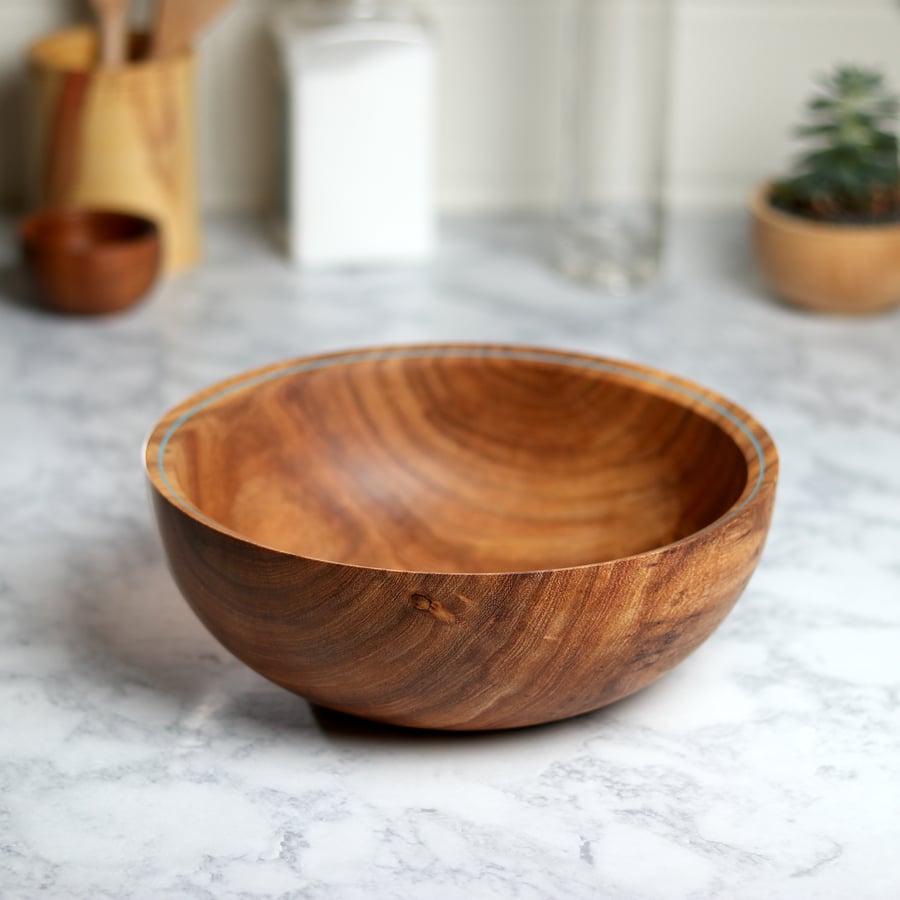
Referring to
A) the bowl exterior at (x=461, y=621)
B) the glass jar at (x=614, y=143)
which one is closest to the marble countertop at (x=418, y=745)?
the bowl exterior at (x=461, y=621)

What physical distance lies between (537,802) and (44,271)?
0.61 meters

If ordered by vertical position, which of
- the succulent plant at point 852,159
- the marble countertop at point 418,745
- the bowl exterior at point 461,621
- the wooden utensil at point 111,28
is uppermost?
the wooden utensil at point 111,28

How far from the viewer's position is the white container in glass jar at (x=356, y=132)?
1062 mm

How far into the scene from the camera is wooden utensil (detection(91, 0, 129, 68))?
107 cm

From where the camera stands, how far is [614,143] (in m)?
1.17

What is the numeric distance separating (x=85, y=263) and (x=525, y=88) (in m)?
0.41

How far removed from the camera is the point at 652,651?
0.53 m

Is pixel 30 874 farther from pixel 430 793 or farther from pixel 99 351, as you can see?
pixel 99 351

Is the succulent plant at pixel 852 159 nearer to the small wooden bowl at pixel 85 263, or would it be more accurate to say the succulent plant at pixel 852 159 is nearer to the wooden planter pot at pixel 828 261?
the wooden planter pot at pixel 828 261

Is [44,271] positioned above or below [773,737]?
above

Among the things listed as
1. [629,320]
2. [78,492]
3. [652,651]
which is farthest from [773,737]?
[629,320]

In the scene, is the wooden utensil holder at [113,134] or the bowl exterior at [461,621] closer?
the bowl exterior at [461,621]

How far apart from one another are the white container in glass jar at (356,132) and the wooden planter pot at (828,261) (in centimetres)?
25

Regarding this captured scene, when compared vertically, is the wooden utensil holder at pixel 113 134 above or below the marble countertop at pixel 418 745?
above
